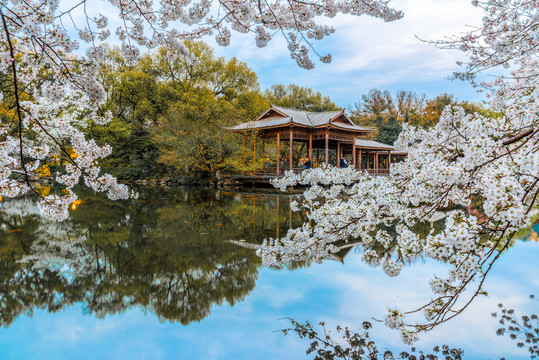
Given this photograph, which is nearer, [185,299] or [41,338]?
[41,338]

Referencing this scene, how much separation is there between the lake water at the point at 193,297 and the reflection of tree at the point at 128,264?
2cm

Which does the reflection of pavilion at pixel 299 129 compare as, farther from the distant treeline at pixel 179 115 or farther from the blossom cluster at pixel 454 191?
the blossom cluster at pixel 454 191

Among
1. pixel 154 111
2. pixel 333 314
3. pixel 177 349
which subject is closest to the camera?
pixel 177 349

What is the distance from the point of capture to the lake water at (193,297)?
8.26 feet

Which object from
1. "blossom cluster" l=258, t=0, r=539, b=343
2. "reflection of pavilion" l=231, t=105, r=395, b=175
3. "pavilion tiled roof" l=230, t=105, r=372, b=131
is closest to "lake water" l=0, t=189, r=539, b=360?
"blossom cluster" l=258, t=0, r=539, b=343

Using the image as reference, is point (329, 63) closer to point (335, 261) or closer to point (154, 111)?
point (335, 261)

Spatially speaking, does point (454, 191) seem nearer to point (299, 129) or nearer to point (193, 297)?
point (193, 297)

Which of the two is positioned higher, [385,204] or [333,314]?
[385,204]

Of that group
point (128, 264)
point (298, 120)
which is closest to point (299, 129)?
point (298, 120)

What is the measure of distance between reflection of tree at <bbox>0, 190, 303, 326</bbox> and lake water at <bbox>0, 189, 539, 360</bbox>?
2cm

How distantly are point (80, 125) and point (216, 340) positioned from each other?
16747mm

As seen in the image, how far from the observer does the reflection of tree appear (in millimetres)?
3156

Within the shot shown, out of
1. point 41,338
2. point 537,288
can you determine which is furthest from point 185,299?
point 537,288

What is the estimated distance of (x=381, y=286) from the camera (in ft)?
11.8
